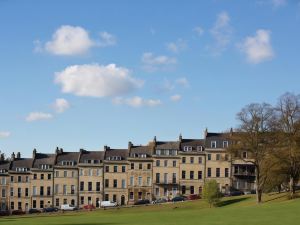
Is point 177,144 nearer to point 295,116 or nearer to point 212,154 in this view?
point 212,154

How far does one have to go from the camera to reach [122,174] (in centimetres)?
13388

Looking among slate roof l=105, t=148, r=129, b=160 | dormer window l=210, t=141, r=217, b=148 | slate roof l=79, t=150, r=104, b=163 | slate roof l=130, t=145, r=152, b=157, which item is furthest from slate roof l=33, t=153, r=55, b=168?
dormer window l=210, t=141, r=217, b=148

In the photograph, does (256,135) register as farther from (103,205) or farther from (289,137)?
(103,205)

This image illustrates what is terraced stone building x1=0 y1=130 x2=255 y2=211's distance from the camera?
12825 cm

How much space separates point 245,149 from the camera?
89000mm

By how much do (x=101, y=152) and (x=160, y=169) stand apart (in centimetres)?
1617

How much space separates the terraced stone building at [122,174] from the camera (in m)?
128

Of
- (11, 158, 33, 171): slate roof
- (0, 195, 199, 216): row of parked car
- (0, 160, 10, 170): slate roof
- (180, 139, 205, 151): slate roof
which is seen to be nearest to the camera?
(0, 195, 199, 216): row of parked car

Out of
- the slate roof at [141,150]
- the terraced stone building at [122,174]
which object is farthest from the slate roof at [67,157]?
the slate roof at [141,150]

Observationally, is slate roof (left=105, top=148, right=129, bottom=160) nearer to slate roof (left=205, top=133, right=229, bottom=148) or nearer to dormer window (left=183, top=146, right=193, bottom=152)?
dormer window (left=183, top=146, right=193, bottom=152)

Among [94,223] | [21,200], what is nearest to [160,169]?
[21,200]

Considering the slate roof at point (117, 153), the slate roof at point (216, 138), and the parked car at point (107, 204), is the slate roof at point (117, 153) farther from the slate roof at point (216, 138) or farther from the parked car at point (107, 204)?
the slate roof at point (216, 138)

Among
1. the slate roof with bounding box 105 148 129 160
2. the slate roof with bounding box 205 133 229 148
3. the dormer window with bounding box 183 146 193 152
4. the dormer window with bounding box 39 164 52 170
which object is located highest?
the slate roof with bounding box 205 133 229 148

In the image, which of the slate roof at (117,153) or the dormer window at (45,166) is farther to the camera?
the dormer window at (45,166)
